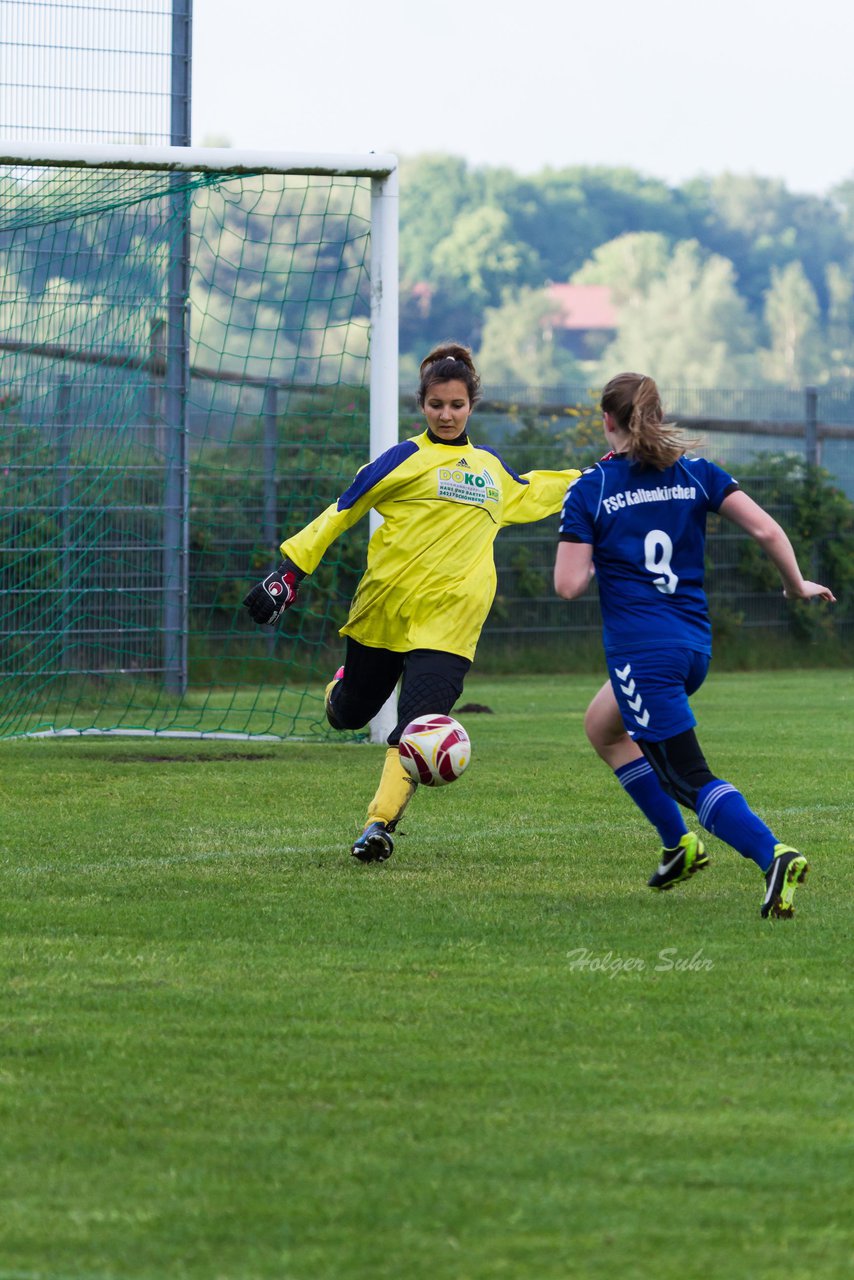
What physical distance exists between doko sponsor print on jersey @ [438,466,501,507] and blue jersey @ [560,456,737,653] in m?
1.12

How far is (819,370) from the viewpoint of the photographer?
98.3 metres

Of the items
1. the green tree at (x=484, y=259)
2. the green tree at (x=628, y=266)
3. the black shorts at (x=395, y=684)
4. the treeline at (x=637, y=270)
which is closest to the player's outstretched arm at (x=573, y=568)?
the black shorts at (x=395, y=684)

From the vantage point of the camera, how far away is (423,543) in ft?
22.0

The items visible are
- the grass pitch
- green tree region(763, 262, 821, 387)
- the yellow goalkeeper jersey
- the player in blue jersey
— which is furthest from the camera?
green tree region(763, 262, 821, 387)

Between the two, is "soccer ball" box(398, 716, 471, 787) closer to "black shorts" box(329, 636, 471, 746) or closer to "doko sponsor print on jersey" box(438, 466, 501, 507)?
"black shorts" box(329, 636, 471, 746)

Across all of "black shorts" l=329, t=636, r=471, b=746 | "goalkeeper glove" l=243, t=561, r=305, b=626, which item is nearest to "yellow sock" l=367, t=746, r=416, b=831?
"black shorts" l=329, t=636, r=471, b=746

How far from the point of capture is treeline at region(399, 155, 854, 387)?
96.7 m

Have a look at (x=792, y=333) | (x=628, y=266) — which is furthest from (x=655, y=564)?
(x=628, y=266)

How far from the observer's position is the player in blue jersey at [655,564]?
552 centimetres

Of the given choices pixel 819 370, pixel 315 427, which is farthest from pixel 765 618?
pixel 819 370

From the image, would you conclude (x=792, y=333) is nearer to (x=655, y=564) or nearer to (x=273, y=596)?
(x=273, y=596)

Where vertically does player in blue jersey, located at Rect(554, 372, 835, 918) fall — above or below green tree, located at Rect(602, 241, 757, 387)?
below

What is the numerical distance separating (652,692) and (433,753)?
3.08 feet

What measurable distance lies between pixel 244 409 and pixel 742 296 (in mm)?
98243
